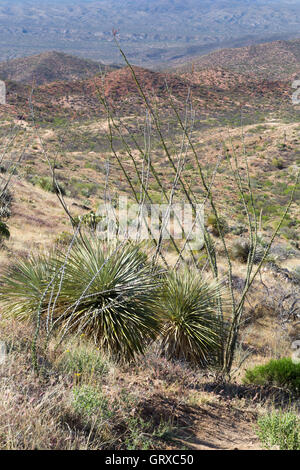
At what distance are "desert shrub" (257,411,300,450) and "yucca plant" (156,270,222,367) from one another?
4.66 ft

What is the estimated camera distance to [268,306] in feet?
38.6

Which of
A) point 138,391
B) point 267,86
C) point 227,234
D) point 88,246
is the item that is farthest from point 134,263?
point 267,86

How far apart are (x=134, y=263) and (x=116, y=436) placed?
2.23 m

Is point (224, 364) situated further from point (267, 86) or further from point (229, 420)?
point (267, 86)

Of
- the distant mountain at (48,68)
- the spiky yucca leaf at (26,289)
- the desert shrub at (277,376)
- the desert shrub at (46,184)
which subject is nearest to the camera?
the spiky yucca leaf at (26,289)

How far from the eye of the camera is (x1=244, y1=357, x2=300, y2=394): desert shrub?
226 inches

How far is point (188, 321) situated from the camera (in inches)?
199

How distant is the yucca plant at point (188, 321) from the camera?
16.4 ft

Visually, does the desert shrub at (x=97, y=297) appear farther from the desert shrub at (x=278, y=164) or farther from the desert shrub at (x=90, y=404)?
the desert shrub at (x=278, y=164)

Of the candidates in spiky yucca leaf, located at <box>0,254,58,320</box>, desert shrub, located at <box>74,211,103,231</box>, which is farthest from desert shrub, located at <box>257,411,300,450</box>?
desert shrub, located at <box>74,211,103,231</box>

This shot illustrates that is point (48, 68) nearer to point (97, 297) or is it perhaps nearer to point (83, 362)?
point (97, 297)

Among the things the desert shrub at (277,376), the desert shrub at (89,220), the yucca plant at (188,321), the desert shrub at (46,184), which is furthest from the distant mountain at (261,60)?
the yucca plant at (188,321)

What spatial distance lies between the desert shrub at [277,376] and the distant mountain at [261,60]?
7964cm

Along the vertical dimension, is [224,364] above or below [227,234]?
above
